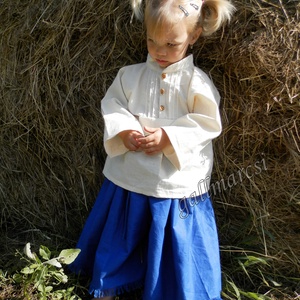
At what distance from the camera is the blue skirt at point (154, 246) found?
1786 mm

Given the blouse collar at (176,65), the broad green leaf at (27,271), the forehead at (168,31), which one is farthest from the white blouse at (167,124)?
the broad green leaf at (27,271)

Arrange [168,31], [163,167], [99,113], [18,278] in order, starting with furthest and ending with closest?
[99,113]
[18,278]
[163,167]
[168,31]

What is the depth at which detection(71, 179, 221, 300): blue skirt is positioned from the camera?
179 centimetres

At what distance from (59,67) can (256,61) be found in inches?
32.4

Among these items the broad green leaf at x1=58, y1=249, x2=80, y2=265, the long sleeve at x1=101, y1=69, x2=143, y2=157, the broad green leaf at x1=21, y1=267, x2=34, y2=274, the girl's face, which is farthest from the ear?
the broad green leaf at x1=21, y1=267, x2=34, y2=274

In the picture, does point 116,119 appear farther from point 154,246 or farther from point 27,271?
point 27,271

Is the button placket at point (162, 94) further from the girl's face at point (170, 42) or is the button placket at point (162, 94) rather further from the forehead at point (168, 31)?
the forehead at point (168, 31)

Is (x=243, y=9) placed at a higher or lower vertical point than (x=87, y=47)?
higher

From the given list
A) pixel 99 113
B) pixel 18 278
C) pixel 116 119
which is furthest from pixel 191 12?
pixel 18 278

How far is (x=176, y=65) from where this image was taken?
177cm

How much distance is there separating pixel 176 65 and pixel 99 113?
1.63ft

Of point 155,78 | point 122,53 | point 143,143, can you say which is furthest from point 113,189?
point 122,53

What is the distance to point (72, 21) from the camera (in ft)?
6.79

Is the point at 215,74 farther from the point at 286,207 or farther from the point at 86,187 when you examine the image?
the point at 86,187
